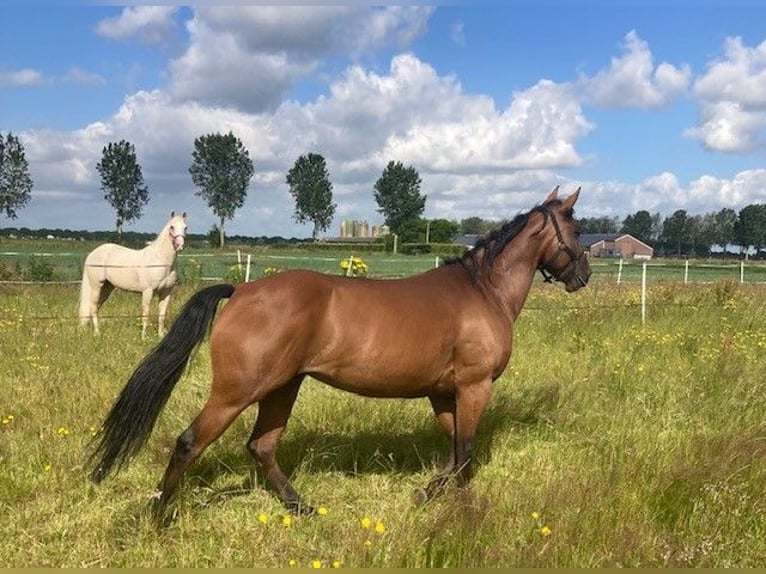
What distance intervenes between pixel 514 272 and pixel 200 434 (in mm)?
2513

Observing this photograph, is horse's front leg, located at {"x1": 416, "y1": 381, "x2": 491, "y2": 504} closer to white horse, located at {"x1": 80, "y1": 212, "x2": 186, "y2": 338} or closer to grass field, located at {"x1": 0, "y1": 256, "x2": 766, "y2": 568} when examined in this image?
grass field, located at {"x1": 0, "y1": 256, "x2": 766, "y2": 568}

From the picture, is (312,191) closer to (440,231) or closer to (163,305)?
(440,231)

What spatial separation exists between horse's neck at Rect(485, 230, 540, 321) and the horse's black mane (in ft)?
0.14

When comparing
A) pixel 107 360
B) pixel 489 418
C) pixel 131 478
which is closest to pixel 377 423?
pixel 489 418

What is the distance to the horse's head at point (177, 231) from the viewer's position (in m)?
11.3

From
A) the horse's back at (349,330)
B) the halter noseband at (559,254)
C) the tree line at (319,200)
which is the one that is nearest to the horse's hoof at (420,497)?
the horse's back at (349,330)

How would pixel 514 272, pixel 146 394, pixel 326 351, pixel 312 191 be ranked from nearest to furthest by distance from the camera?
pixel 146 394 < pixel 326 351 < pixel 514 272 < pixel 312 191

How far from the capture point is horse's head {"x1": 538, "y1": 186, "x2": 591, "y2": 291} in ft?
16.8

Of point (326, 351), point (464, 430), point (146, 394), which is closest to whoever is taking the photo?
point (146, 394)

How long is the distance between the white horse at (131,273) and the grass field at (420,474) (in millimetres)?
2487

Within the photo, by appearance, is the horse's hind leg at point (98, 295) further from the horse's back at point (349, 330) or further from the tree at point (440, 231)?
the tree at point (440, 231)

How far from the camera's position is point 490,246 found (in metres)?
5.04

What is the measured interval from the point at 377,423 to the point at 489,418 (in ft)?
3.40

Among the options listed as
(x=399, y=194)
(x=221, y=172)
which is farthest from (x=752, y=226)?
(x=221, y=172)
